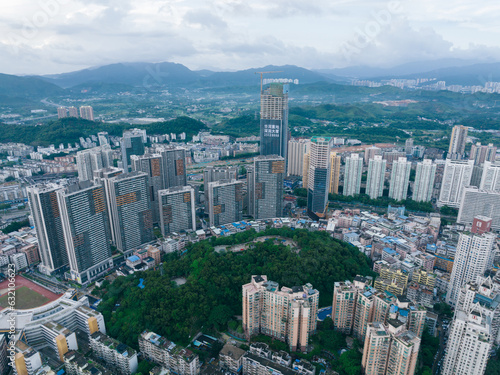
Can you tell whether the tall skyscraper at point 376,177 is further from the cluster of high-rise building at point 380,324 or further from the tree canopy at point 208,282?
the cluster of high-rise building at point 380,324

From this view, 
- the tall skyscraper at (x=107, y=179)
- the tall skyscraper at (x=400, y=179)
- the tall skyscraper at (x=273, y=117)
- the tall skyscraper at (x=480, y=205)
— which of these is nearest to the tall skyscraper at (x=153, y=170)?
the tall skyscraper at (x=107, y=179)

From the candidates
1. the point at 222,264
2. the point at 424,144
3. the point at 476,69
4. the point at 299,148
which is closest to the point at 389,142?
the point at 424,144

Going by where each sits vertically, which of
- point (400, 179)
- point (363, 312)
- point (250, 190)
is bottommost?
point (363, 312)

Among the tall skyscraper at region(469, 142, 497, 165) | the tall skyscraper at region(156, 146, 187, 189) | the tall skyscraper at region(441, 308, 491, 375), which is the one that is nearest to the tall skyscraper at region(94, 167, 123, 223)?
the tall skyscraper at region(156, 146, 187, 189)

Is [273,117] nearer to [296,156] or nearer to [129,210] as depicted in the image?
[296,156]

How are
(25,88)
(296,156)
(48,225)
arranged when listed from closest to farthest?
(48,225), (296,156), (25,88)

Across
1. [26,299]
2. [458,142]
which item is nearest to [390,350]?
[26,299]

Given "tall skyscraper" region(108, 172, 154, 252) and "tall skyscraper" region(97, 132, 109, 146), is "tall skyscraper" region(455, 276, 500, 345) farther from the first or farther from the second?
"tall skyscraper" region(97, 132, 109, 146)

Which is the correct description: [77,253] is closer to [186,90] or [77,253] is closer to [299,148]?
[299,148]
